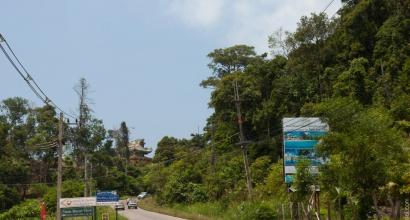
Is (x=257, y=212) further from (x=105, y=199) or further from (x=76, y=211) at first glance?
(x=76, y=211)

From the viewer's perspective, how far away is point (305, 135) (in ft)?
112

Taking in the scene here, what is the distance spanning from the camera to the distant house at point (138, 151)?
13362 centimetres

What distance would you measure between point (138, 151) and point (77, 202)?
103m

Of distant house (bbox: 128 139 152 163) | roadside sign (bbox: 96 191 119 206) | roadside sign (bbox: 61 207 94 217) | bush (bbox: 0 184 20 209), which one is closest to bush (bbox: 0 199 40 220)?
bush (bbox: 0 184 20 209)

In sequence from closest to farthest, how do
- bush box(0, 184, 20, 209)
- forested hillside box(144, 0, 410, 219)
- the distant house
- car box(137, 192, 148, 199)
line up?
1. forested hillside box(144, 0, 410, 219)
2. bush box(0, 184, 20, 209)
3. car box(137, 192, 148, 199)
4. the distant house

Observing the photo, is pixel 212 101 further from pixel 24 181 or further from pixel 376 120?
pixel 376 120

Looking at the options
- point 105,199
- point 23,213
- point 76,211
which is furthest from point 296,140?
point 23,213

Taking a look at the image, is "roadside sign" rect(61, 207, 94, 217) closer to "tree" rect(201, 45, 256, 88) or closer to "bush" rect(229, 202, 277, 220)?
"bush" rect(229, 202, 277, 220)

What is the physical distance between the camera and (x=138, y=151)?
13650cm

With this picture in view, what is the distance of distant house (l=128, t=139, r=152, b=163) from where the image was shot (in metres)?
134

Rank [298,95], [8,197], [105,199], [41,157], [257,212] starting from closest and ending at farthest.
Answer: [105,199], [257,212], [298,95], [8,197], [41,157]

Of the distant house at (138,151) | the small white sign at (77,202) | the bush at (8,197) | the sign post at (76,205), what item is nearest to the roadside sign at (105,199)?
the sign post at (76,205)

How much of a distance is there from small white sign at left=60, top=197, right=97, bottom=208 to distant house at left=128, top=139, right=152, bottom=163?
319ft

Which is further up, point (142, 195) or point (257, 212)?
point (142, 195)
